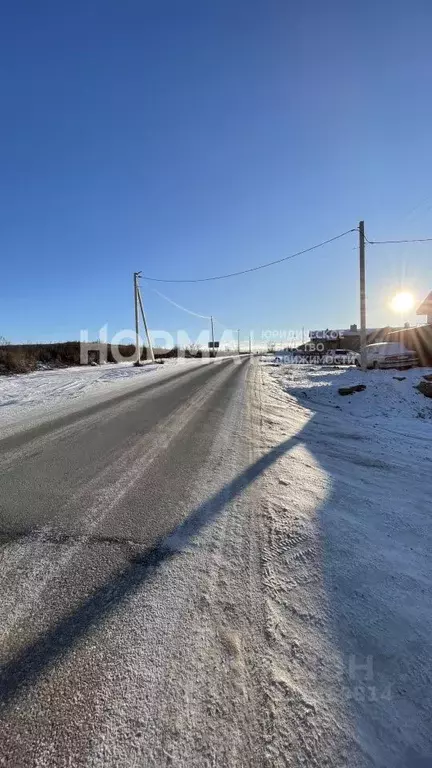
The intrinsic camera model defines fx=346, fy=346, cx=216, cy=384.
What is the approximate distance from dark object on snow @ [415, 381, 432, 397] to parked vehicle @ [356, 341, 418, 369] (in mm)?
5200

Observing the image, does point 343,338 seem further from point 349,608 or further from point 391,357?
point 349,608

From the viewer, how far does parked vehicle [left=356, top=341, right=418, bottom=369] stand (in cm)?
1595

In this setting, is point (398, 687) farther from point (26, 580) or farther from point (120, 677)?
point (26, 580)

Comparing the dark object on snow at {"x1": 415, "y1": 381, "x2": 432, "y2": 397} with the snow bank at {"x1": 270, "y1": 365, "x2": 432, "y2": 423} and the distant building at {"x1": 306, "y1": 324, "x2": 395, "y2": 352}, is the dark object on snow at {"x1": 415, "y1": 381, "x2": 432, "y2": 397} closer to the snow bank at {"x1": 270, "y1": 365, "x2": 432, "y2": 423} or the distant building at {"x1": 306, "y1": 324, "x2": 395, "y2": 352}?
the snow bank at {"x1": 270, "y1": 365, "x2": 432, "y2": 423}

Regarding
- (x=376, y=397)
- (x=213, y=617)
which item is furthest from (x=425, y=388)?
(x=213, y=617)

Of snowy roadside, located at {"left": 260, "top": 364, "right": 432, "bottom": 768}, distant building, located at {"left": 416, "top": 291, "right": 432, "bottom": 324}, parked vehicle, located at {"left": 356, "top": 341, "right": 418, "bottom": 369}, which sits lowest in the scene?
snowy roadside, located at {"left": 260, "top": 364, "right": 432, "bottom": 768}

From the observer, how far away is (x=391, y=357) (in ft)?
52.5

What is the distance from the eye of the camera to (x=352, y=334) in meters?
66.0

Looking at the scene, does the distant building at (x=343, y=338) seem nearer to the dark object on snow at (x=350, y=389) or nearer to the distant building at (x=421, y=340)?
the distant building at (x=421, y=340)

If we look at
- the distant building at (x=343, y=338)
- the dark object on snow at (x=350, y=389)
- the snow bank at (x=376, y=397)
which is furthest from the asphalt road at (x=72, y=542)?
the distant building at (x=343, y=338)

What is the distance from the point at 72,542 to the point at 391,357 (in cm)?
1650

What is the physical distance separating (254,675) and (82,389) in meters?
10.7

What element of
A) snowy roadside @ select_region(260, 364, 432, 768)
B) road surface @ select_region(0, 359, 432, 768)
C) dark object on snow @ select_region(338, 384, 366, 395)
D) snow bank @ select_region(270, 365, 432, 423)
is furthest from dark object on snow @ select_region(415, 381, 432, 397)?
road surface @ select_region(0, 359, 432, 768)

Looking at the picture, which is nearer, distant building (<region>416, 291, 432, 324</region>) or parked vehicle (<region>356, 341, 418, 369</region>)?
parked vehicle (<region>356, 341, 418, 369</region>)
